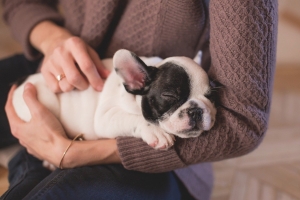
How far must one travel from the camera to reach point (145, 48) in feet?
3.13

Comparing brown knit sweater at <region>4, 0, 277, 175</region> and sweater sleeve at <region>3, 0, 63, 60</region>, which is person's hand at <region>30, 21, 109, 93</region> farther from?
sweater sleeve at <region>3, 0, 63, 60</region>

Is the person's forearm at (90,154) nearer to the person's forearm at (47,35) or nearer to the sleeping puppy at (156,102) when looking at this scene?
the sleeping puppy at (156,102)

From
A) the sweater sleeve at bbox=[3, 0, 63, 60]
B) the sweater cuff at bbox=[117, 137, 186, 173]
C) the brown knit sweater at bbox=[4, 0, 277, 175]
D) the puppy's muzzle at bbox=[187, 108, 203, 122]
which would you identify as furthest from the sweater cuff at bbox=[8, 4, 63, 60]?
the puppy's muzzle at bbox=[187, 108, 203, 122]

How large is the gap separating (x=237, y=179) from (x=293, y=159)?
0.28 metres

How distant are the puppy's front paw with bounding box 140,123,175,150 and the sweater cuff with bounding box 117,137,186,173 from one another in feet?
0.09

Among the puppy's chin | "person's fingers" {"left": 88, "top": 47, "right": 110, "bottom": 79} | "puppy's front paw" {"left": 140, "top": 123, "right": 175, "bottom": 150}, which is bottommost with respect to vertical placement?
"puppy's front paw" {"left": 140, "top": 123, "right": 175, "bottom": 150}

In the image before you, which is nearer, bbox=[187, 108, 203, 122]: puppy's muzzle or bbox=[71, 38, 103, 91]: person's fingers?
bbox=[187, 108, 203, 122]: puppy's muzzle

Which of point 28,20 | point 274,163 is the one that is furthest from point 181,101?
point 274,163

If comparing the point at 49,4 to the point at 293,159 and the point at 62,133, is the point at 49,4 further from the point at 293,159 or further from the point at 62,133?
the point at 293,159

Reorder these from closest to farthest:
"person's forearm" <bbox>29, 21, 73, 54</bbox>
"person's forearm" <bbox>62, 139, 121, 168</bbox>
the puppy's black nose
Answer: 1. the puppy's black nose
2. "person's forearm" <bbox>62, 139, 121, 168</bbox>
3. "person's forearm" <bbox>29, 21, 73, 54</bbox>

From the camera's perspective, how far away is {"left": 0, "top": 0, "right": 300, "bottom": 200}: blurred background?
Answer: 48.6 inches

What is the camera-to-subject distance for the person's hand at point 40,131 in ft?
2.84

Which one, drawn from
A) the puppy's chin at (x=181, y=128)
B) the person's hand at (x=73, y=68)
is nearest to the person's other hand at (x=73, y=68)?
the person's hand at (x=73, y=68)

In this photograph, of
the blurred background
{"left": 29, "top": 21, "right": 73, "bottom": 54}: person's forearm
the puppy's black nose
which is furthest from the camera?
the blurred background
